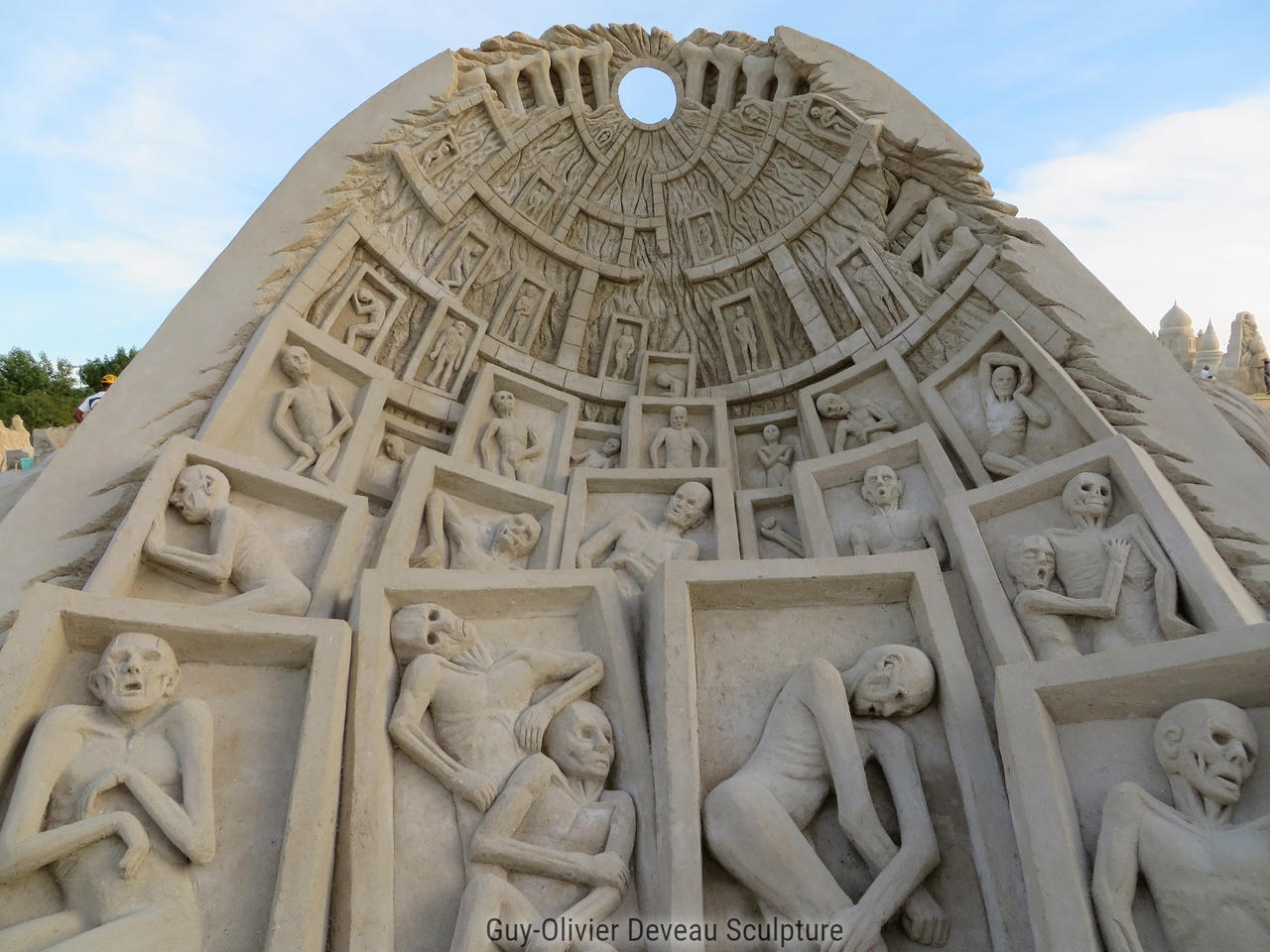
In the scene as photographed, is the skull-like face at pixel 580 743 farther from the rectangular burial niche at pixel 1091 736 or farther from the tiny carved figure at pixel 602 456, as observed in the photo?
the tiny carved figure at pixel 602 456

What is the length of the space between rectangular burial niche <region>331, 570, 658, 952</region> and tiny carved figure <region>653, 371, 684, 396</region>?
124 inches

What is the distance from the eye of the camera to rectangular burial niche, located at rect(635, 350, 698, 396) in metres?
7.41

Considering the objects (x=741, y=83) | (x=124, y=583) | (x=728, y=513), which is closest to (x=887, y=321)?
(x=728, y=513)

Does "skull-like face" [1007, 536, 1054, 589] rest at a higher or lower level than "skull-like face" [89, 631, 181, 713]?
higher

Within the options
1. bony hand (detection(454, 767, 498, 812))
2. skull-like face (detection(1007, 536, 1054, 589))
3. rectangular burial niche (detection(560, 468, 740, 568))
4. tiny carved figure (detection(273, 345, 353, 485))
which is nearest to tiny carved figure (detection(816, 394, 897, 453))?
rectangular burial niche (detection(560, 468, 740, 568))

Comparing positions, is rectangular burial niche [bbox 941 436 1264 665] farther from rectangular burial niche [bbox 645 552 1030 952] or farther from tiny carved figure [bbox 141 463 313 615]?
tiny carved figure [bbox 141 463 313 615]

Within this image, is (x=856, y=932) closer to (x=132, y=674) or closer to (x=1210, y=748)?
(x=1210, y=748)

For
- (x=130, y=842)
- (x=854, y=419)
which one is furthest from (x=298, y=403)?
(x=854, y=419)

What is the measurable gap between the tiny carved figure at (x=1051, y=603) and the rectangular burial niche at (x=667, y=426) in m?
2.55

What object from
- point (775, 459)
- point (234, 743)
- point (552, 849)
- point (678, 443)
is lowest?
point (552, 849)

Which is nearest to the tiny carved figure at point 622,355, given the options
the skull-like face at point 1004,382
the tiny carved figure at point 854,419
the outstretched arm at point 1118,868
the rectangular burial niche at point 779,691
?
the tiny carved figure at point 854,419

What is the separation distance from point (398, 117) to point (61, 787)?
18.2 feet

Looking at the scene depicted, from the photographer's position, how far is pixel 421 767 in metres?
3.87

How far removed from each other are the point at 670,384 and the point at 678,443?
0.82 m
